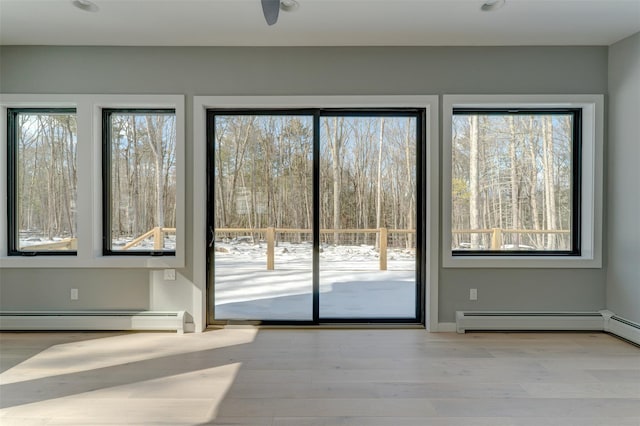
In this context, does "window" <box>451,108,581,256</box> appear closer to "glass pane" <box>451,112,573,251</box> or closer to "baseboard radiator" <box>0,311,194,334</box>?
"glass pane" <box>451,112,573,251</box>

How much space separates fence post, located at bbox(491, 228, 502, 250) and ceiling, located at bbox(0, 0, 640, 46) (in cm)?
190

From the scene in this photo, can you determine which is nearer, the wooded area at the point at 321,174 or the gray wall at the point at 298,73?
the gray wall at the point at 298,73

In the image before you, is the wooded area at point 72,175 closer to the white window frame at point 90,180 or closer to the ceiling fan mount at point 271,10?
the white window frame at point 90,180

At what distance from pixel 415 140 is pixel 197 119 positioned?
7.39 feet

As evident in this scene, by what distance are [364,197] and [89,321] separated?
120 inches

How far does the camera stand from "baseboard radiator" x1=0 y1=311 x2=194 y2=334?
12.4 feet

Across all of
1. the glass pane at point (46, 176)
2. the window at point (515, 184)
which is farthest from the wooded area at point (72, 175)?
the window at point (515, 184)

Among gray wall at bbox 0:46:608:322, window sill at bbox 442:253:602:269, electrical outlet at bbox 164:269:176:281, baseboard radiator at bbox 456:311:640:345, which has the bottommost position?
baseboard radiator at bbox 456:311:640:345

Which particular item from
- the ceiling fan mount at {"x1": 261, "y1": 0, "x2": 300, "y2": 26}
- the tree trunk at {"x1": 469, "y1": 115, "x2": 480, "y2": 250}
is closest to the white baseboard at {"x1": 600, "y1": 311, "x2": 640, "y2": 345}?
the tree trunk at {"x1": 469, "y1": 115, "x2": 480, "y2": 250}

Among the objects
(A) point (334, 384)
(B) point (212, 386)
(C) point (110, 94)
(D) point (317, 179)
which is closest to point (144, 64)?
(C) point (110, 94)

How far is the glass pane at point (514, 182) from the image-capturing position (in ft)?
13.1

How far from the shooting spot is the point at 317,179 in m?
3.95

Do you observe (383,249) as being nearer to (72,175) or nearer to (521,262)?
(521,262)

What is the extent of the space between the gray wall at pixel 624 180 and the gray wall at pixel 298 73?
0.65 ft
